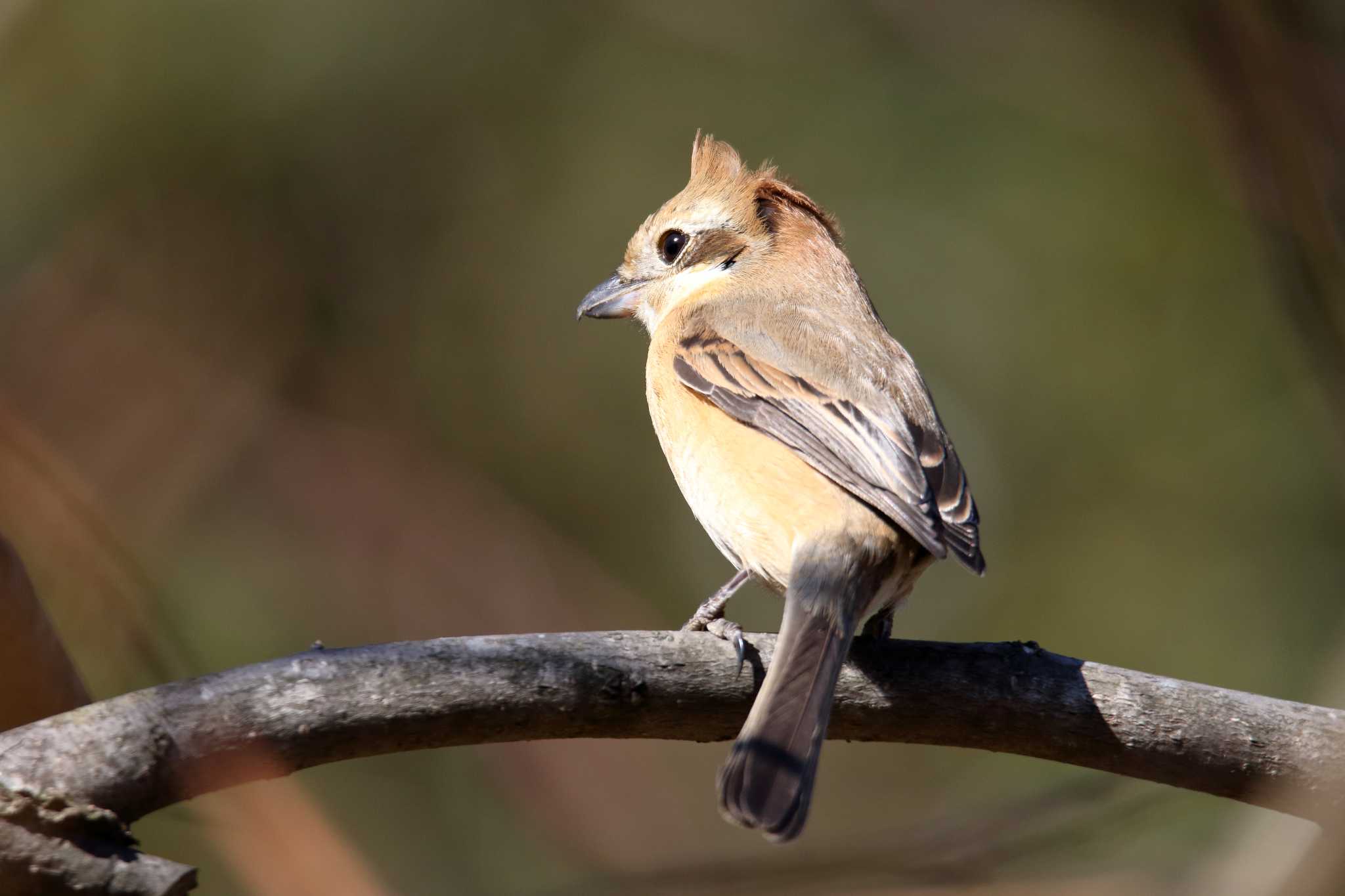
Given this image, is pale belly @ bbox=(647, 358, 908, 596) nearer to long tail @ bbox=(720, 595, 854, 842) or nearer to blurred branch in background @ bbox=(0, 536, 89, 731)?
Answer: long tail @ bbox=(720, 595, 854, 842)

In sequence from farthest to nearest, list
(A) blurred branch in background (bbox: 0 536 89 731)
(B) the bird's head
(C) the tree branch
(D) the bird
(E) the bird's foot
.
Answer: (B) the bird's head, (E) the bird's foot, (D) the bird, (A) blurred branch in background (bbox: 0 536 89 731), (C) the tree branch

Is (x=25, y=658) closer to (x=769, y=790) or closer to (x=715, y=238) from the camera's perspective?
(x=769, y=790)

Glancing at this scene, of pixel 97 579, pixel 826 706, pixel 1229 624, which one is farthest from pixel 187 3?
pixel 1229 624

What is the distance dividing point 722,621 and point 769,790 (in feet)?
1.87

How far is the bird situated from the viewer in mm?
2639

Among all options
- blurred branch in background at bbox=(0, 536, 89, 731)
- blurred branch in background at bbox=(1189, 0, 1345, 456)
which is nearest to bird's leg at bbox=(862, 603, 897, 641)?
blurred branch in background at bbox=(1189, 0, 1345, 456)

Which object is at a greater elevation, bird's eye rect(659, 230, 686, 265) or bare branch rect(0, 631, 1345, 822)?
→ bird's eye rect(659, 230, 686, 265)

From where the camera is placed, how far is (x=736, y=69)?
282 inches

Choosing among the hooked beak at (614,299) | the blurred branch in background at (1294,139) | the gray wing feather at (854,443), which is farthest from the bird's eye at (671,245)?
the blurred branch in background at (1294,139)

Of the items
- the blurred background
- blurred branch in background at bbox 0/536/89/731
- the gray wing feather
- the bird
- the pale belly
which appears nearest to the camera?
blurred branch in background at bbox 0/536/89/731

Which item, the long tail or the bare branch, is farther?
the long tail

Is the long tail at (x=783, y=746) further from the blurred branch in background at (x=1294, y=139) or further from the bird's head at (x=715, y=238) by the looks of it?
the bird's head at (x=715, y=238)

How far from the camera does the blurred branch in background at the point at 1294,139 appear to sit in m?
1.99

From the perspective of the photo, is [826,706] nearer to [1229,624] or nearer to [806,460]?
[806,460]
